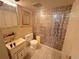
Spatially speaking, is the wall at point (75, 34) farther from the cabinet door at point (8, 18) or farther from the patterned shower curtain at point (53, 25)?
the cabinet door at point (8, 18)

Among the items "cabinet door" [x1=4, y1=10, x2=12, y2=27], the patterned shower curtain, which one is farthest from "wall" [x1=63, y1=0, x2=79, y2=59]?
"cabinet door" [x1=4, y1=10, x2=12, y2=27]

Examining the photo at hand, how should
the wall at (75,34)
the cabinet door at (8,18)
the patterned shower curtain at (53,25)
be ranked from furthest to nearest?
the patterned shower curtain at (53,25) → the cabinet door at (8,18) → the wall at (75,34)

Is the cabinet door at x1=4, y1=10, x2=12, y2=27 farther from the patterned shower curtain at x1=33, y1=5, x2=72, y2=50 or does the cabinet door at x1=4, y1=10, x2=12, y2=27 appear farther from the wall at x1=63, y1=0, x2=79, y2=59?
the wall at x1=63, y1=0, x2=79, y2=59

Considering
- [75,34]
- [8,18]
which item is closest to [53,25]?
[75,34]

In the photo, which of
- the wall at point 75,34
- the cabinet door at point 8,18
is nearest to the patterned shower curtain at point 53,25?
the wall at point 75,34

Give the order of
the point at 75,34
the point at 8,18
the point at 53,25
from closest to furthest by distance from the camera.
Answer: the point at 75,34
the point at 8,18
the point at 53,25

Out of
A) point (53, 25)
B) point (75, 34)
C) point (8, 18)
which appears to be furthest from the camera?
point (53, 25)

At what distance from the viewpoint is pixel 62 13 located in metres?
2.44

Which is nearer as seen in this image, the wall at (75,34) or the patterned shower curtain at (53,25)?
the wall at (75,34)

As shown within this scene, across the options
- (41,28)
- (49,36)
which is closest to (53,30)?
(49,36)

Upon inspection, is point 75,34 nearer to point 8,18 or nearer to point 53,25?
point 53,25

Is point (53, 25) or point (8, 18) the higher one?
point (8, 18)

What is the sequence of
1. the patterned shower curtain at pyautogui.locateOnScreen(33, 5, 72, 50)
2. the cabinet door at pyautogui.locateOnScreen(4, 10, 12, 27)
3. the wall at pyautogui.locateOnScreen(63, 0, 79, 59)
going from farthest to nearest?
the patterned shower curtain at pyautogui.locateOnScreen(33, 5, 72, 50), the cabinet door at pyautogui.locateOnScreen(4, 10, 12, 27), the wall at pyautogui.locateOnScreen(63, 0, 79, 59)

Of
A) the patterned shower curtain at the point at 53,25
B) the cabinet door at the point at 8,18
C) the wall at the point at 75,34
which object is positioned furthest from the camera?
the patterned shower curtain at the point at 53,25
